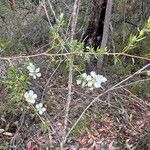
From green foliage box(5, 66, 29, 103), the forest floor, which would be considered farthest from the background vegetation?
green foliage box(5, 66, 29, 103)

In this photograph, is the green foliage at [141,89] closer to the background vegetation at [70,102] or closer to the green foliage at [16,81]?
the background vegetation at [70,102]

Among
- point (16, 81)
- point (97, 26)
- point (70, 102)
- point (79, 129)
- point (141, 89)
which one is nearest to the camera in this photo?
point (16, 81)

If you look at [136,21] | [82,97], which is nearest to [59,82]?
[82,97]

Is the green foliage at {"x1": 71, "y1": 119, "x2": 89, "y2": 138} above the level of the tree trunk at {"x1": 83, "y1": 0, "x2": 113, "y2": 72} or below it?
below

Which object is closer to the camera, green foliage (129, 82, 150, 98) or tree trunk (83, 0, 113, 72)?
green foliage (129, 82, 150, 98)

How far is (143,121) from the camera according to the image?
4129mm

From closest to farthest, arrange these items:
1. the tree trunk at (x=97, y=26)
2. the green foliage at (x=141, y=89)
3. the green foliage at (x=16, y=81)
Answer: the green foliage at (x=16, y=81)
the green foliage at (x=141, y=89)
the tree trunk at (x=97, y=26)

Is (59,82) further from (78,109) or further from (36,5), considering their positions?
(36,5)

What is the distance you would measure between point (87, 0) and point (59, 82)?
1.79 m

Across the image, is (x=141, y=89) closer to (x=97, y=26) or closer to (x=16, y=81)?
(x=97, y=26)

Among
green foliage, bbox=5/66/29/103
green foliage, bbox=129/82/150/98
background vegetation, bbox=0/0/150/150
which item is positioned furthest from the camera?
green foliage, bbox=129/82/150/98

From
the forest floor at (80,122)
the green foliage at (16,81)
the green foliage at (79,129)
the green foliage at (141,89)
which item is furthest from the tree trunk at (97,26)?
the green foliage at (16,81)

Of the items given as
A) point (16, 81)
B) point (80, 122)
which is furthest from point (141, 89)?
point (16, 81)

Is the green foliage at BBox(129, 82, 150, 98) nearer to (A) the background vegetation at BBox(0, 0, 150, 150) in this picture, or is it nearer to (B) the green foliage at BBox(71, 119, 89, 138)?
(A) the background vegetation at BBox(0, 0, 150, 150)
